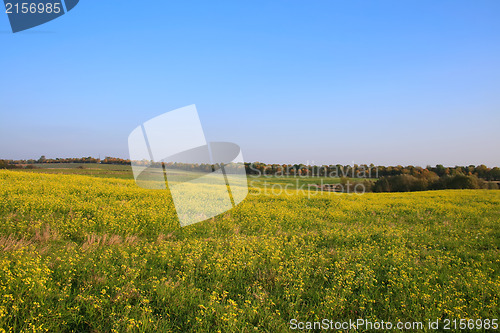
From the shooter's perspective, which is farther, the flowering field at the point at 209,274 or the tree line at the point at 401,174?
the tree line at the point at 401,174

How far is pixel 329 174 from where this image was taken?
3647 inches

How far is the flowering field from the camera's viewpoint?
439cm

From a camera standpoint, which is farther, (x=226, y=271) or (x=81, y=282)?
(x=226, y=271)

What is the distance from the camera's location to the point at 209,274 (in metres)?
6.00

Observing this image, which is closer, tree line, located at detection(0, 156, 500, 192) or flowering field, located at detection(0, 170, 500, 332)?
flowering field, located at detection(0, 170, 500, 332)

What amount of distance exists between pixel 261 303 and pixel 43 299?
3627mm

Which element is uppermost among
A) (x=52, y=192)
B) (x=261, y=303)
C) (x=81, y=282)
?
(x=52, y=192)

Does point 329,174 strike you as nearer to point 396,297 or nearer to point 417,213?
point 417,213

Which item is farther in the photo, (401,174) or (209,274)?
(401,174)

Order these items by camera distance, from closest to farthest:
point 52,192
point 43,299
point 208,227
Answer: point 43,299
point 208,227
point 52,192

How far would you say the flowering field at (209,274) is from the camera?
4.39m

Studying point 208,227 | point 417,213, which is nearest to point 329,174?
point 417,213

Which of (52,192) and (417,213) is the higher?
(52,192)

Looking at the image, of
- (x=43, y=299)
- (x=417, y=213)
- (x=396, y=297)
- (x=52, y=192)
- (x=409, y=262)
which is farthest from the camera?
(x=417, y=213)
